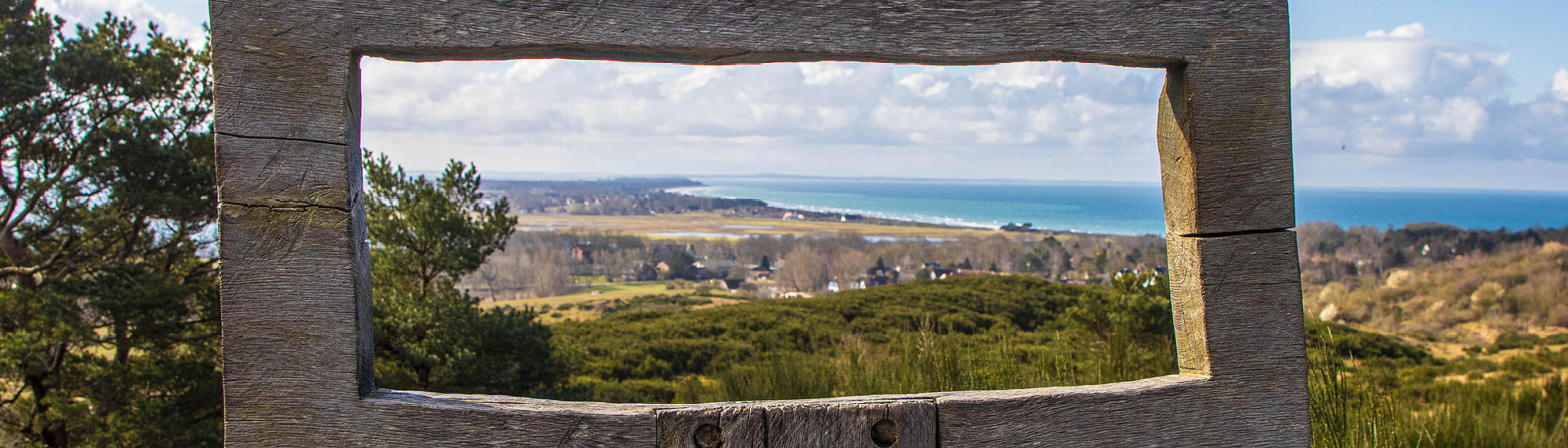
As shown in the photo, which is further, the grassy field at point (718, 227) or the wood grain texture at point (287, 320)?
the grassy field at point (718, 227)

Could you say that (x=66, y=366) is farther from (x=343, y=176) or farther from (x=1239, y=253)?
(x=1239, y=253)

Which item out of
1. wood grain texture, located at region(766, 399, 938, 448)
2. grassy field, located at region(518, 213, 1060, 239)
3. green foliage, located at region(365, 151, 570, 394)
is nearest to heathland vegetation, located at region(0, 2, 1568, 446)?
green foliage, located at region(365, 151, 570, 394)

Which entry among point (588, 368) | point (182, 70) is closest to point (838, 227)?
point (588, 368)

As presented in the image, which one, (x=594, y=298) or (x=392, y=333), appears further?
(x=594, y=298)

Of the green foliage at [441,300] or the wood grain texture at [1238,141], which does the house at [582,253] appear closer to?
the green foliage at [441,300]

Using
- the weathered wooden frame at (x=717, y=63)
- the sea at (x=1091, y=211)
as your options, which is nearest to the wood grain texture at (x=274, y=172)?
the weathered wooden frame at (x=717, y=63)

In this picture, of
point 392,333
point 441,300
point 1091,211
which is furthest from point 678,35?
point 1091,211

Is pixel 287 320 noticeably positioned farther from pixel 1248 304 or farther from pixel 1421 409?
pixel 1421 409

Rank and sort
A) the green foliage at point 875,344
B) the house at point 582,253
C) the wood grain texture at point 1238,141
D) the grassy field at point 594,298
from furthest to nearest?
the house at point 582,253 < the grassy field at point 594,298 < the green foliage at point 875,344 < the wood grain texture at point 1238,141
